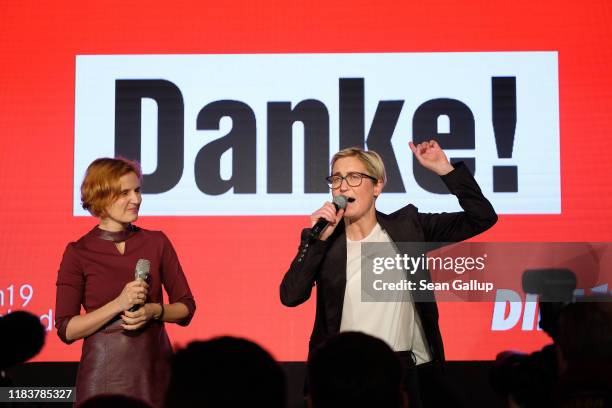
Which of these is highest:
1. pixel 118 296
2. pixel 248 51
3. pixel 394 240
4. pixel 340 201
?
pixel 248 51

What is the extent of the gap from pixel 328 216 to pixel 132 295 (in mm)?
772

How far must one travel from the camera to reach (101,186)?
2814 millimetres

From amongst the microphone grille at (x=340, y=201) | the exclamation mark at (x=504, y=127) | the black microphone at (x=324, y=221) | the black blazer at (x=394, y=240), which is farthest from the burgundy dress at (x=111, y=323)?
the exclamation mark at (x=504, y=127)

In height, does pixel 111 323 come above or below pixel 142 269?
below

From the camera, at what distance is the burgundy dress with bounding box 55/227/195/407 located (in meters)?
2.71

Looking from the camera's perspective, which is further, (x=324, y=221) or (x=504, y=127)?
(x=504, y=127)

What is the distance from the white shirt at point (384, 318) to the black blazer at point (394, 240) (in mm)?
33

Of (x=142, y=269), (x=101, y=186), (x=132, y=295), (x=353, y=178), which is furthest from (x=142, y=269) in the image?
(x=353, y=178)

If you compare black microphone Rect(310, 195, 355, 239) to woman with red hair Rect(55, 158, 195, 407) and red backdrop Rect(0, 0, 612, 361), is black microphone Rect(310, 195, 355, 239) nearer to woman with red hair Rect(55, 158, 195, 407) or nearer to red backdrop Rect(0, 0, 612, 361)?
woman with red hair Rect(55, 158, 195, 407)

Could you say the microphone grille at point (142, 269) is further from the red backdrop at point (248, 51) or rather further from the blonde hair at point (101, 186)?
the red backdrop at point (248, 51)

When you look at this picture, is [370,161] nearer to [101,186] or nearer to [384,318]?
[384,318]

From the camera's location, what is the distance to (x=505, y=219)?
399 cm

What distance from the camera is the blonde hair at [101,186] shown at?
111 inches

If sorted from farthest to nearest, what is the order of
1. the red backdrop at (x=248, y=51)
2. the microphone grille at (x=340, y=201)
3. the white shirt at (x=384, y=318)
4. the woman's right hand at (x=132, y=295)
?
the red backdrop at (x=248, y=51), the microphone grille at (x=340, y=201), the white shirt at (x=384, y=318), the woman's right hand at (x=132, y=295)
